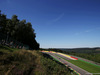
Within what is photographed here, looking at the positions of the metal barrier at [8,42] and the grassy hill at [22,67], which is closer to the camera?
the grassy hill at [22,67]

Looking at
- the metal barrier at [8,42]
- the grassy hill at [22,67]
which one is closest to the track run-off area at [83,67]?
the grassy hill at [22,67]

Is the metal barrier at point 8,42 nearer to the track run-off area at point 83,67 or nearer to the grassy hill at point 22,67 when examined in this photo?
the grassy hill at point 22,67

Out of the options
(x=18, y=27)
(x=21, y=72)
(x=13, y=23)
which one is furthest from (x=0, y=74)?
(x=13, y=23)

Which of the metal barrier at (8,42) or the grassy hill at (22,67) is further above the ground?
the metal barrier at (8,42)

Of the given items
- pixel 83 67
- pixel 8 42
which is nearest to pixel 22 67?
pixel 83 67

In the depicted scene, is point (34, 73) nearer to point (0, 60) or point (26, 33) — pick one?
point (0, 60)

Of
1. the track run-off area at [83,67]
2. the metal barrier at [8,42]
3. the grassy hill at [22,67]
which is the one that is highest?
the metal barrier at [8,42]

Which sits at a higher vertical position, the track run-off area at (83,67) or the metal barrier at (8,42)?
the metal barrier at (8,42)

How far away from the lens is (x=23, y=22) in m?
33.7

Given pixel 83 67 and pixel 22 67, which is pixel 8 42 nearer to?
pixel 22 67

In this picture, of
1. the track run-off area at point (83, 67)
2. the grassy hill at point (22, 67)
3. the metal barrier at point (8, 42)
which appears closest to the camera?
the grassy hill at point (22, 67)

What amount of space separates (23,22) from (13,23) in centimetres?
457

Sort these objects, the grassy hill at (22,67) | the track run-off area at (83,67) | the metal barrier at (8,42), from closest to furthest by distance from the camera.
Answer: the grassy hill at (22,67) → the track run-off area at (83,67) → the metal barrier at (8,42)

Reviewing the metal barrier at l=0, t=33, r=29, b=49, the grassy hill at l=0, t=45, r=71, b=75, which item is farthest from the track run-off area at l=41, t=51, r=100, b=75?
the metal barrier at l=0, t=33, r=29, b=49
